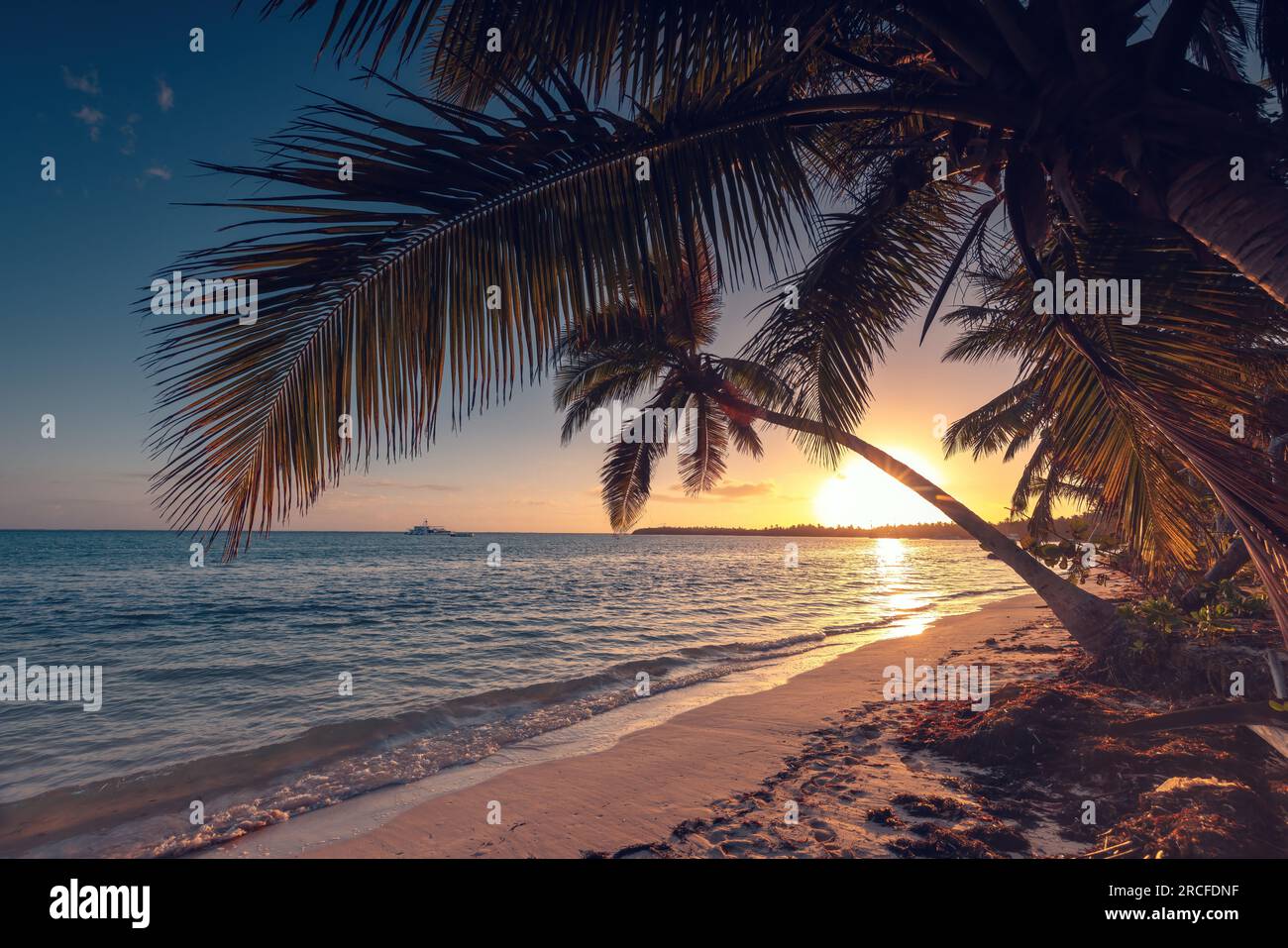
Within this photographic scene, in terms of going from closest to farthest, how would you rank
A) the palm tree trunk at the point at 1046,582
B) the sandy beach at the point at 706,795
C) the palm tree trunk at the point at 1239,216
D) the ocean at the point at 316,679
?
the palm tree trunk at the point at 1239,216
the sandy beach at the point at 706,795
the ocean at the point at 316,679
the palm tree trunk at the point at 1046,582

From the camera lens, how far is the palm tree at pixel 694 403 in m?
4.07

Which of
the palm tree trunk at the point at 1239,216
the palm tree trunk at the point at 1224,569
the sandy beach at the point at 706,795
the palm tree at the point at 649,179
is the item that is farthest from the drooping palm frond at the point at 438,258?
the palm tree trunk at the point at 1224,569

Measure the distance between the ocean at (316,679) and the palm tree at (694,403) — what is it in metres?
3.91

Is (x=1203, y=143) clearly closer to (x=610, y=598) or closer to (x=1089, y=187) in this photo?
(x=1089, y=187)

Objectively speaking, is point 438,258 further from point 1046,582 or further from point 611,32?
point 1046,582

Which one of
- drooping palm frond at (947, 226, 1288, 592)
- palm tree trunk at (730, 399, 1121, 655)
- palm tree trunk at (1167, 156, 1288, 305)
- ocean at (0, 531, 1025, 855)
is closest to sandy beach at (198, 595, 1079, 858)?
ocean at (0, 531, 1025, 855)

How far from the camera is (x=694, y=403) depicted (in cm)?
1243

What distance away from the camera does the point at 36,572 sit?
35.1 metres

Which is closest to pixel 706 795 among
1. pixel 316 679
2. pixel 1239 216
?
pixel 1239 216

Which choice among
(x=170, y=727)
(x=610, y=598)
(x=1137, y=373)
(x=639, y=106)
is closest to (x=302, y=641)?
(x=170, y=727)

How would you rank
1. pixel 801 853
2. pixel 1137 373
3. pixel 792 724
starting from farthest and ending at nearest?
pixel 792 724 → pixel 801 853 → pixel 1137 373

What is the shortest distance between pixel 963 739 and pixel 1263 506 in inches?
142

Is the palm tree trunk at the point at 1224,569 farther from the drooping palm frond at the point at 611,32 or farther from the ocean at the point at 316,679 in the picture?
the drooping palm frond at the point at 611,32

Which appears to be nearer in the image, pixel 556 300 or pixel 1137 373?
pixel 556 300
